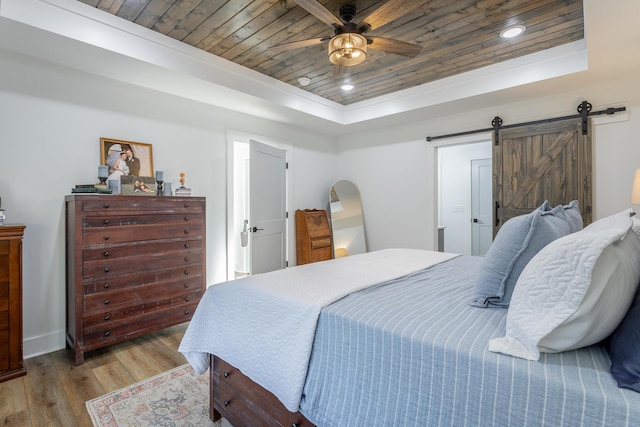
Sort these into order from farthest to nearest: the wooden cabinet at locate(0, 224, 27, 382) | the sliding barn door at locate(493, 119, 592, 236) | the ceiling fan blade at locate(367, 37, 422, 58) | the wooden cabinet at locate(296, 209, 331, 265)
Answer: the wooden cabinet at locate(296, 209, 331, 265) → the sliding barn door at locate(493, 119, 592, 236) → the ceiling fan blade at locate(367, 37, 422, 58) → the wooden cabinet at locate(0, 224, 27, 382)

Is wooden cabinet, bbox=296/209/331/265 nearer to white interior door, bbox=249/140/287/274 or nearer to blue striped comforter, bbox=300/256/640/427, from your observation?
white interior door, bbox=249/140/287/274

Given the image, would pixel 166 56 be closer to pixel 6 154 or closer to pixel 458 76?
pixel 6 154

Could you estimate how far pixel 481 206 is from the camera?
5.63 metres

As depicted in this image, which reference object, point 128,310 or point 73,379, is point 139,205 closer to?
point 128,310

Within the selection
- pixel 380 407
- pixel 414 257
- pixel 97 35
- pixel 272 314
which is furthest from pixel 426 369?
pixel 97 35

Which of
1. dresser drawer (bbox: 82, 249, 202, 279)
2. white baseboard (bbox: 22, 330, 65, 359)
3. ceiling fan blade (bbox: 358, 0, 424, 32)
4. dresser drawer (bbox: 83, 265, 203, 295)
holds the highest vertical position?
ceiling fan blade (bbox: 358, 0, 424, 32)

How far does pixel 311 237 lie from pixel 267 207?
34.1 inches

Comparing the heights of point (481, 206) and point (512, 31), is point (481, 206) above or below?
below

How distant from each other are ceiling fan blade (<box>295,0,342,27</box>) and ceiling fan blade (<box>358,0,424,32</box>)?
0.20 m

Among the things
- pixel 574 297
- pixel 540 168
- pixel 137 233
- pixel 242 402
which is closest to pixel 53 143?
pixel 137 233

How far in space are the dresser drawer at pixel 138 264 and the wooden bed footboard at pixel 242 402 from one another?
144 cm

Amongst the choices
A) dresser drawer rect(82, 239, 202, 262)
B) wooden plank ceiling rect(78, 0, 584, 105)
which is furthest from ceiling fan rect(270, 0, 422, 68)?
dresser drawer rect(82, 239, 202, 262)

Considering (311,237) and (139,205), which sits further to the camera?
(311,237)

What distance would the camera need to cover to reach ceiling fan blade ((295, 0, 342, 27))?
74.5 inches
